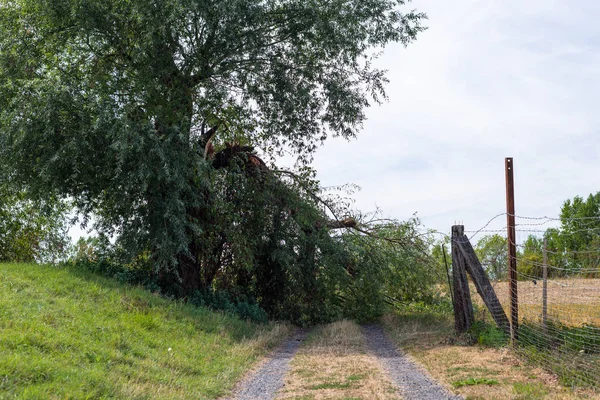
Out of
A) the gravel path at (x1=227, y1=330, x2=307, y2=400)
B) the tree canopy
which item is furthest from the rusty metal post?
the tree canopy

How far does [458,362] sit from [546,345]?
1.50 meters

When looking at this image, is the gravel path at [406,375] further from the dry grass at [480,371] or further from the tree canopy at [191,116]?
the tree canopy at [191,116]

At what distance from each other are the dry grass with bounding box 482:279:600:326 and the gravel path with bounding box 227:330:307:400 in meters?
4.59

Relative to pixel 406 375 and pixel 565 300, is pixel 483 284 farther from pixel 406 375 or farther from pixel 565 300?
pixel 406 375

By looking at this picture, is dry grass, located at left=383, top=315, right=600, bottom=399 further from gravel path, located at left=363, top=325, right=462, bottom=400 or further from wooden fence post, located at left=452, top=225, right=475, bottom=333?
wooden fence post, located at left=452, top=225, right=475, bottom=333

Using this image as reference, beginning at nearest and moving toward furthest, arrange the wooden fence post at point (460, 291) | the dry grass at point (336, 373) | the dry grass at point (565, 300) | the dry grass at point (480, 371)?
the dry grass at point (480, 371) < the dry grass at point (336, 373) < the dry grass at point (565, 300) < the wooden fence post at point (460, 291)

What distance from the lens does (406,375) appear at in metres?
9.74

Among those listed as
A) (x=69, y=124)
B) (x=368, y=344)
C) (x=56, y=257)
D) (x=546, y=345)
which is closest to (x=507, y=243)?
(x=546, y=345)

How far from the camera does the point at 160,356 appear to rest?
32.3 ft

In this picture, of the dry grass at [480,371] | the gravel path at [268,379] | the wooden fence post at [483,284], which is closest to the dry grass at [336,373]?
the gravel path at [268,379]

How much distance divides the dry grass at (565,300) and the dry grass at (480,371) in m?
0.94

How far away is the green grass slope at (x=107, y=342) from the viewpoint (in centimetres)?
747

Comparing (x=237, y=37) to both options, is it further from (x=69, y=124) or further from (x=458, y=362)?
(x=458, y=362)

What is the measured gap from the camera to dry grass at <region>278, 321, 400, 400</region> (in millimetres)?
8219
